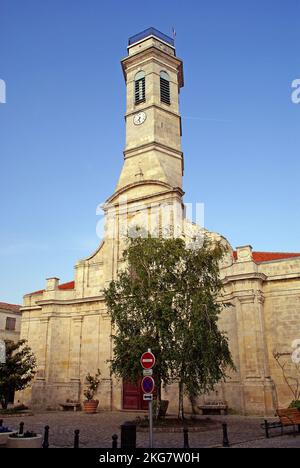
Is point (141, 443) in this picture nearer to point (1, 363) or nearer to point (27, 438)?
point (27, 438)

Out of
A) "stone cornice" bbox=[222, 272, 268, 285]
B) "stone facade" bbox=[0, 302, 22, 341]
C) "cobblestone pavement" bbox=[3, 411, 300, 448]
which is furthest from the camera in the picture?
"stone facade" bbox=[0, 302, 22, 341]

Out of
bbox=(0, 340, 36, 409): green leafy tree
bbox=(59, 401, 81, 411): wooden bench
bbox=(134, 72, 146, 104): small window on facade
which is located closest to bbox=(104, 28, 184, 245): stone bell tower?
bbox=(134, 72, 146, 104): small window on facade

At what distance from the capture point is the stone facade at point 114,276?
20969 mm

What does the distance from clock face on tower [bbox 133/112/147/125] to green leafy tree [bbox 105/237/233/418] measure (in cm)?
1493

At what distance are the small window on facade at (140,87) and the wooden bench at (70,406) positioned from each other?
20.6 metres

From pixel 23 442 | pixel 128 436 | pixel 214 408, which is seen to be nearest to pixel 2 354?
pixel 214 408

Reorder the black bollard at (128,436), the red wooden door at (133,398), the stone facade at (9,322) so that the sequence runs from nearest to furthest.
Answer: the black bollard at (128,436), the red wooden door at (133,398), the stone facade at (9,322)

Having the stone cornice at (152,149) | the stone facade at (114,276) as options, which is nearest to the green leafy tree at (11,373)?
the stone facade at (114,276)

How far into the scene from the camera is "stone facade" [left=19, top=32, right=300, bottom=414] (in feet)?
68.8

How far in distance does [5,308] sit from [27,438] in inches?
1191

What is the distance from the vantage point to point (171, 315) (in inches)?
624

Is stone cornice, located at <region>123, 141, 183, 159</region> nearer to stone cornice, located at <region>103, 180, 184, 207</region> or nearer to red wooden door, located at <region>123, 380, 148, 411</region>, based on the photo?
stone cornice, located at <region>103, 180, 184, 207</region>

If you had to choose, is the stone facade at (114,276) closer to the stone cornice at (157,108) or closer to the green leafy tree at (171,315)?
the stone cornice at (157,108)

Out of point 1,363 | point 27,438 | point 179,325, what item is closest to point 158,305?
point 179,325
